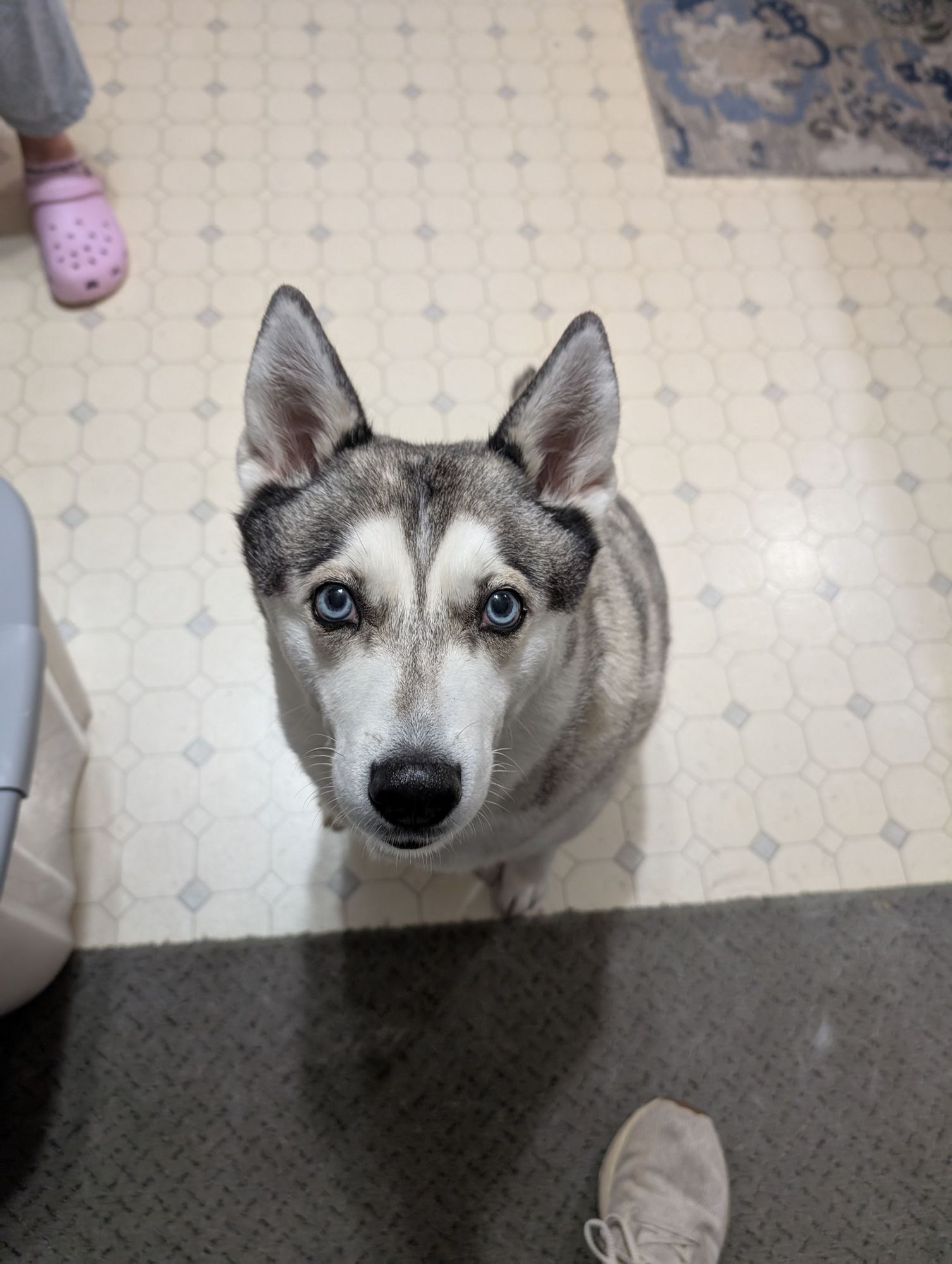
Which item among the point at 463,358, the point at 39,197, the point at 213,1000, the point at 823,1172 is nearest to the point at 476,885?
the point at 213,1000

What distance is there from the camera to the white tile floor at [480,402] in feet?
8.13

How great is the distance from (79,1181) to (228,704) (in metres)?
1.26

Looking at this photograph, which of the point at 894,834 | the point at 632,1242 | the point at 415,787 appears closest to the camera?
the point at 415,787

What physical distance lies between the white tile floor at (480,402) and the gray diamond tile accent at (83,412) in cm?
4

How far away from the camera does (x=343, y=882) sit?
2365mm

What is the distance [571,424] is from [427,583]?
0.42m

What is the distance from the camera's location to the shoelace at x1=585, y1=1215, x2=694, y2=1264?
1.99m

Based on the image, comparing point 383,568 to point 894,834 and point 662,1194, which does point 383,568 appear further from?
point 894,834

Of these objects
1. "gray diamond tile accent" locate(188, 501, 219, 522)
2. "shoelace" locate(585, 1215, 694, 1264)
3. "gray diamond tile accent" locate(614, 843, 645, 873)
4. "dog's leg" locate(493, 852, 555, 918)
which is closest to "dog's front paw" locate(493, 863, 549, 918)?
"dog's leg" locate(493, 852, 555, 918)

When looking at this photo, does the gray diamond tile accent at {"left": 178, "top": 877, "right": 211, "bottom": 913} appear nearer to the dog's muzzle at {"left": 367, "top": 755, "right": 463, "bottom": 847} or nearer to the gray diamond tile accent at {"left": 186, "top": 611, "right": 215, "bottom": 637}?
the gray diamond tile accent at {"left": 186, "top": 611, "right": 215, "bottom": 637}

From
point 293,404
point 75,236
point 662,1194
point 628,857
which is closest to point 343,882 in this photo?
point 628,857

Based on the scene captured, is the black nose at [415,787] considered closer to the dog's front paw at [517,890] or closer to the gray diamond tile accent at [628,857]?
the dog's front paw at [517,890]

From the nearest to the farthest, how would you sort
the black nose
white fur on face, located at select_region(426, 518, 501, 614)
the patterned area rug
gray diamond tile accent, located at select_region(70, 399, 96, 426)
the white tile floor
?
the black nose, white fur on face, located at select_region(426, 518, 501, 614), the white tile floor, gray diamond tile accent, located at select_region(70, 399, 96, 426), the patterned area rug

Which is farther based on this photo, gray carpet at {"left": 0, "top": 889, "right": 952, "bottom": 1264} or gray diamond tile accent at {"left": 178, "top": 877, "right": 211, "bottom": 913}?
gray diamond tile accent at {"left": 178, "top": 877, "right": 211, "bottom": 913}
